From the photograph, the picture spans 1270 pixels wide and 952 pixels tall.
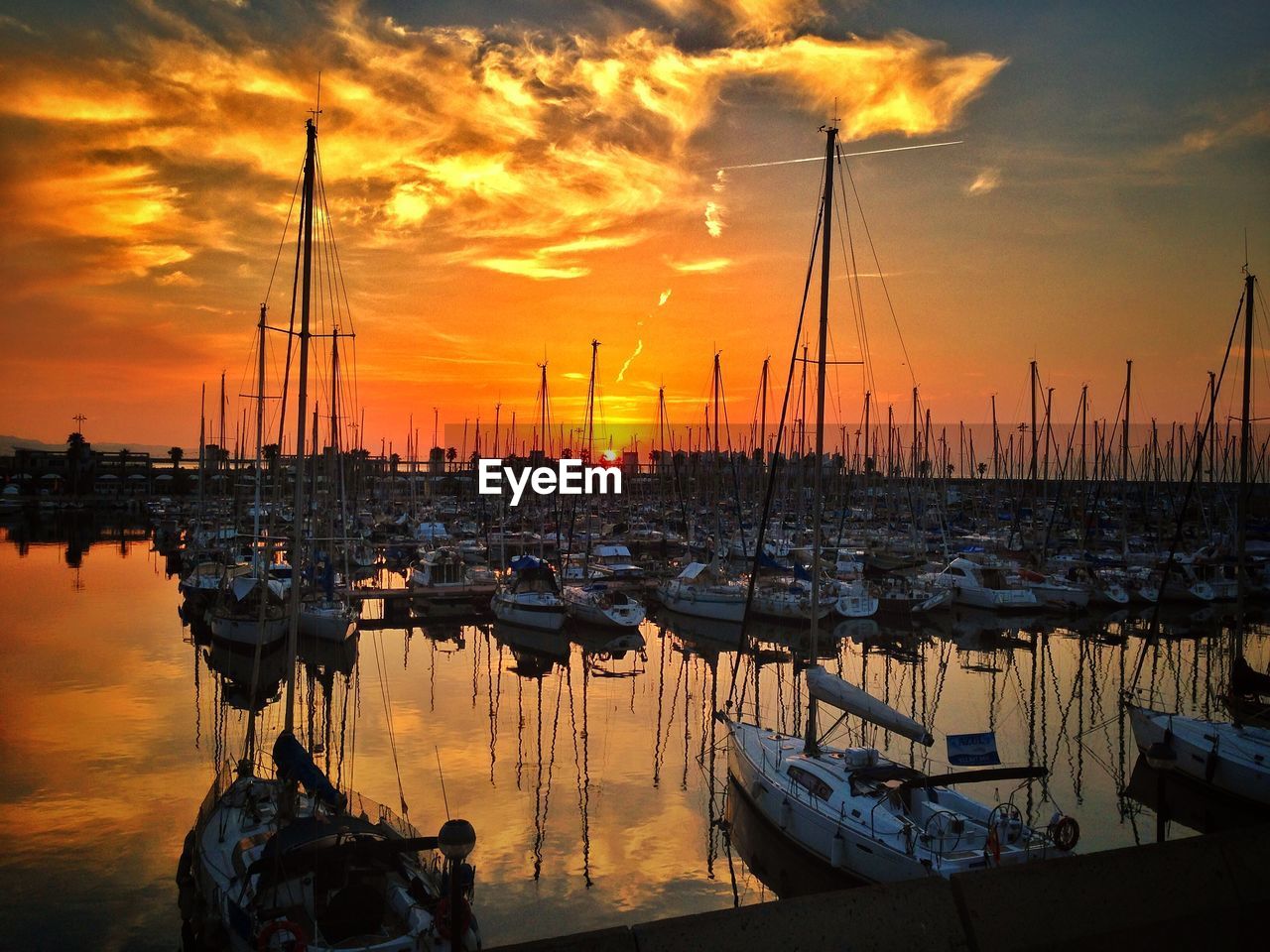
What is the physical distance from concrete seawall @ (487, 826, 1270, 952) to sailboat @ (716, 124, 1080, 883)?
27.4 feet

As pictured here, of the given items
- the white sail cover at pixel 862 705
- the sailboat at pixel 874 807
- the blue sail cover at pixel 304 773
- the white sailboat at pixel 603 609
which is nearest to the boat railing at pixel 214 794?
the blue sail cover at pixel 304 773

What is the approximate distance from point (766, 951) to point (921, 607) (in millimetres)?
45120

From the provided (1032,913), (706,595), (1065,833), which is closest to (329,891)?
(1032,913)

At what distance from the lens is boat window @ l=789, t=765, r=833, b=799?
1620 cm

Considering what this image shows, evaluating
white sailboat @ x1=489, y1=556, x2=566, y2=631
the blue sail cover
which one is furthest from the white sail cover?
white sailboat @ x1=489, y1=556, x2=566, y2=631

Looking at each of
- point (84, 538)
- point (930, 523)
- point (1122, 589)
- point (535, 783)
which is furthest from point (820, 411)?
point (84, 538)

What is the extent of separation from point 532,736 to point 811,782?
37.6 ft

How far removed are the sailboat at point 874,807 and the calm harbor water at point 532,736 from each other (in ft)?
4.01

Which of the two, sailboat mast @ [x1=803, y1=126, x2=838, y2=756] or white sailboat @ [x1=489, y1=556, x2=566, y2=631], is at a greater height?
sailboat mast @ [x1=803, y1=126, x2=838, y2=756]

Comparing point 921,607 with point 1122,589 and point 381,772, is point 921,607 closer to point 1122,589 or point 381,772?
point 1122,589

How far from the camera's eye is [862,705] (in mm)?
17406

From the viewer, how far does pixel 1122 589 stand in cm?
4981

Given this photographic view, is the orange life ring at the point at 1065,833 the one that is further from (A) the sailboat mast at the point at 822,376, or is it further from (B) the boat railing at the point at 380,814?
(B) the boat railing at the point at 380,814

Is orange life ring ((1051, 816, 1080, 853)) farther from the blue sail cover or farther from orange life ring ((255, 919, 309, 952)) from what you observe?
the blue sail cover
